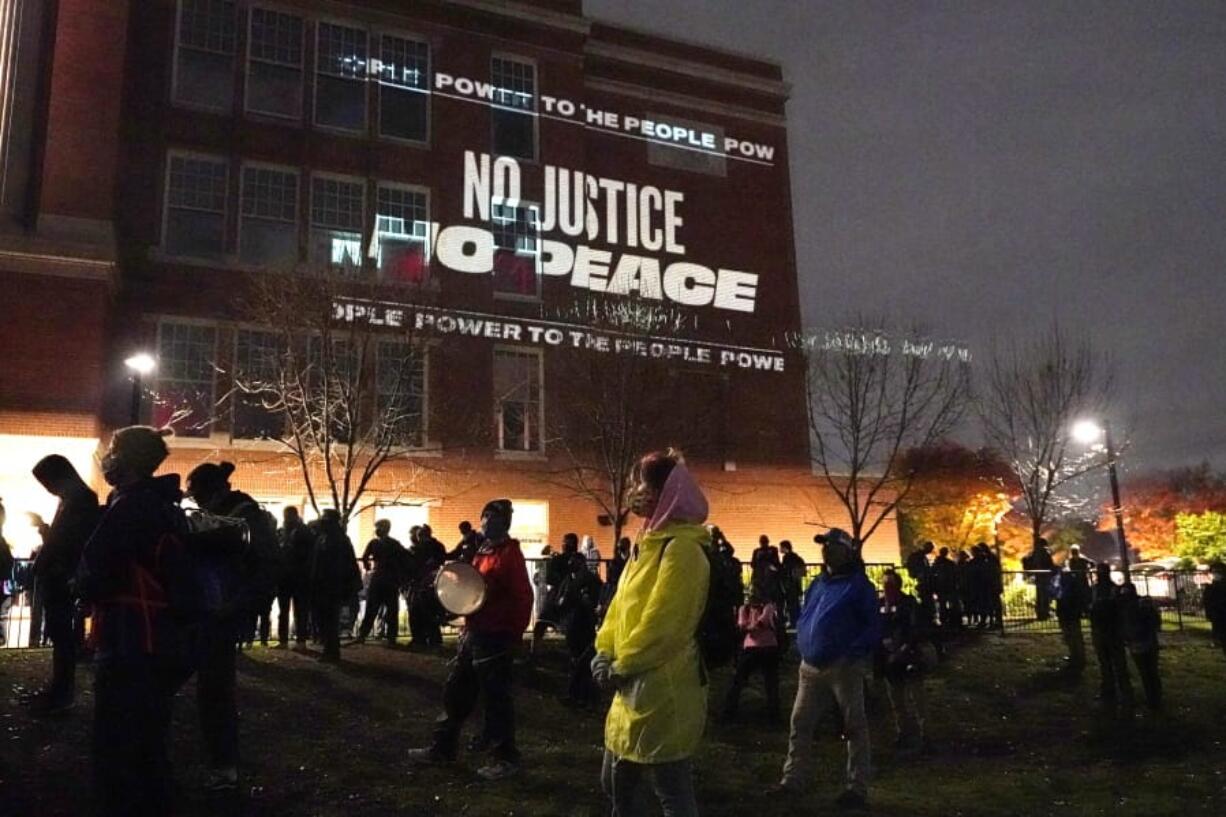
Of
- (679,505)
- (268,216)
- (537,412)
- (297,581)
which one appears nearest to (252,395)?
(268,216)

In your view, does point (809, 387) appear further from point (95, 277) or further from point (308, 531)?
point (95, 277)

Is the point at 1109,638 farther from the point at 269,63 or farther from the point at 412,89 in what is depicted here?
the point at 269,63

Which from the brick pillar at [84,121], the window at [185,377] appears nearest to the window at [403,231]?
the window at [185,377]

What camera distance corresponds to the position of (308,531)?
13.4m

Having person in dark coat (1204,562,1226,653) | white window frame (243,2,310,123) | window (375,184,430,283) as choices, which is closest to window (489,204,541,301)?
window (375,184,430,283)

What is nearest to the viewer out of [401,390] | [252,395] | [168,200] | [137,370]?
[401,390]

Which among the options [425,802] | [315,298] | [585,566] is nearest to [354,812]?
[425,802]

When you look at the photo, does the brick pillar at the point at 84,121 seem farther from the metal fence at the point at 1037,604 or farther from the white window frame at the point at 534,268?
the metal fence at the point at 1037,604

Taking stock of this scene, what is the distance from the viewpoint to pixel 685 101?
29.3 meters

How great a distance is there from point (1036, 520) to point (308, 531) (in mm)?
18340

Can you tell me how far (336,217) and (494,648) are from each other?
18756 millimetres

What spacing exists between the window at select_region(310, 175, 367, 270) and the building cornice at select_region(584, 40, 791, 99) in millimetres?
8282

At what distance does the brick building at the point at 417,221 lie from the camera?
20.1 m

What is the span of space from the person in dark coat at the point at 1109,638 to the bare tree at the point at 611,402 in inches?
350
